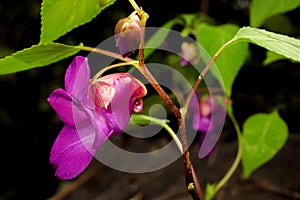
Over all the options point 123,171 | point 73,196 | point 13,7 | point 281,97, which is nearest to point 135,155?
point 123,171

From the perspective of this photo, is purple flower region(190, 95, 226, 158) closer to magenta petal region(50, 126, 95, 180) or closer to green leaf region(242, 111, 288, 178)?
green leaf region(242, 111, 288, 178)

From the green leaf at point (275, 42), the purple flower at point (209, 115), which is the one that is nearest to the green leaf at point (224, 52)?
the purple flower at point (209, 115)

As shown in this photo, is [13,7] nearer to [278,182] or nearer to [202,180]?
[202,180]

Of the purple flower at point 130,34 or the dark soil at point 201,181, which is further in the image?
the dark soil at point 201,181

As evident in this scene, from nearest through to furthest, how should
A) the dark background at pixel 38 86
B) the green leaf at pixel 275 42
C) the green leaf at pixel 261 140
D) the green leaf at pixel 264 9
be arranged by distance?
the green leaf at pixel 275 42 → the green leaf at pixel 264 9 → the green leaf at pixel 261 140 → the dark background at pixel 38 86

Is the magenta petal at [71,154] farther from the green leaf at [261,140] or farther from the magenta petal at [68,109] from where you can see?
the green leaf at [261,140]

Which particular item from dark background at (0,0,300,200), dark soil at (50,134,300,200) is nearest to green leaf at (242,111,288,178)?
dark soil at (50,134,300,200)

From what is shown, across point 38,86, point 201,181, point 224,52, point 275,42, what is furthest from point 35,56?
point 38,86
